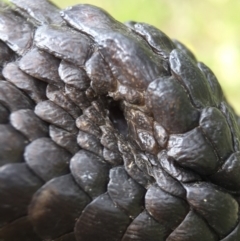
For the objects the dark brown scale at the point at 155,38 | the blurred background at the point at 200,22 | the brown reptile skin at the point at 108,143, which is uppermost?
the blurred background at the point at 200,22

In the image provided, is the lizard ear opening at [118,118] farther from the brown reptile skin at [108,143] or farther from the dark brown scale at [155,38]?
the dark brown scale at [155,38]

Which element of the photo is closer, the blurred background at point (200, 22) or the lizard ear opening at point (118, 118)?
the lizard ear opening at point (118, 118)

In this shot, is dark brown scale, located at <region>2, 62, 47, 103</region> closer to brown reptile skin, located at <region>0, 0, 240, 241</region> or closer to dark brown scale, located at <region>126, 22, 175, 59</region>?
brown reptile skin, located at <region>0, 0, 240, 241</region>

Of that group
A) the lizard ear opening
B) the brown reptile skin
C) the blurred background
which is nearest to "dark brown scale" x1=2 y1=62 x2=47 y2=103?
the brown reptile skin

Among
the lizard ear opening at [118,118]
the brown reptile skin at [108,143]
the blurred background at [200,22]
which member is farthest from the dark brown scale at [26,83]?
the blurred background at [200,22]

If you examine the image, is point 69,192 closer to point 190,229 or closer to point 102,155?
point 102,155

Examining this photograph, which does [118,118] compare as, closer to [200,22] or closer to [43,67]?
[43,67]

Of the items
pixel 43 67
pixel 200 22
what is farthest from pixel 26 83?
pixel 200 22
